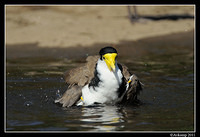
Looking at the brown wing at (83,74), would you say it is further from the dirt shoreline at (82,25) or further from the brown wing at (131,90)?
the dirt shoreline at (82,25)

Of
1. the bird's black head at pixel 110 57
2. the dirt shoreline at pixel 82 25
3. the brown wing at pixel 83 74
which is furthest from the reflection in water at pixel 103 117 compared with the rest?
the dirt shoreline at pixel 82 25

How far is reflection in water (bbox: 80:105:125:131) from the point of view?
6654mm

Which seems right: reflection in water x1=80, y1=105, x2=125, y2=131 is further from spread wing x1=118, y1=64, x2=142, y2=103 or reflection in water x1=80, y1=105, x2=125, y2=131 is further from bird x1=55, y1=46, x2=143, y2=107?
spread wing x1=118, y1=64, x2=142, y2=103

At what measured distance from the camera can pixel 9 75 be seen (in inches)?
422

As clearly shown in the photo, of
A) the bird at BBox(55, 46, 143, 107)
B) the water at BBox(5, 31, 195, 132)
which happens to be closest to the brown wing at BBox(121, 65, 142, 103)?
the bird at BBox(55, 46, 143, 107)

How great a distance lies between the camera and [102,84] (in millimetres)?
7598

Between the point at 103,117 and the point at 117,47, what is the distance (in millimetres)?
7461

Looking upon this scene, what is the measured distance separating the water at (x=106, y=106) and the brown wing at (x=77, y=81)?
0.66 feet

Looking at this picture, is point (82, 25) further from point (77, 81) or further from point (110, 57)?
point (110, 57)

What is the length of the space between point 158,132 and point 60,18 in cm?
1276

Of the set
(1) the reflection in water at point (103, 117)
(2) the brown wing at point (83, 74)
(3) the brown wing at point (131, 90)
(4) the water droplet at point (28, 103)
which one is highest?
(2) the brown wing at point (83, 74)

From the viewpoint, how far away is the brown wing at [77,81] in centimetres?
803

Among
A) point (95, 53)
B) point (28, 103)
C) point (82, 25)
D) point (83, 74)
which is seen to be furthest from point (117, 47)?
point (28, 103)

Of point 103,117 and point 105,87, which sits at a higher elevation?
point 105,87
